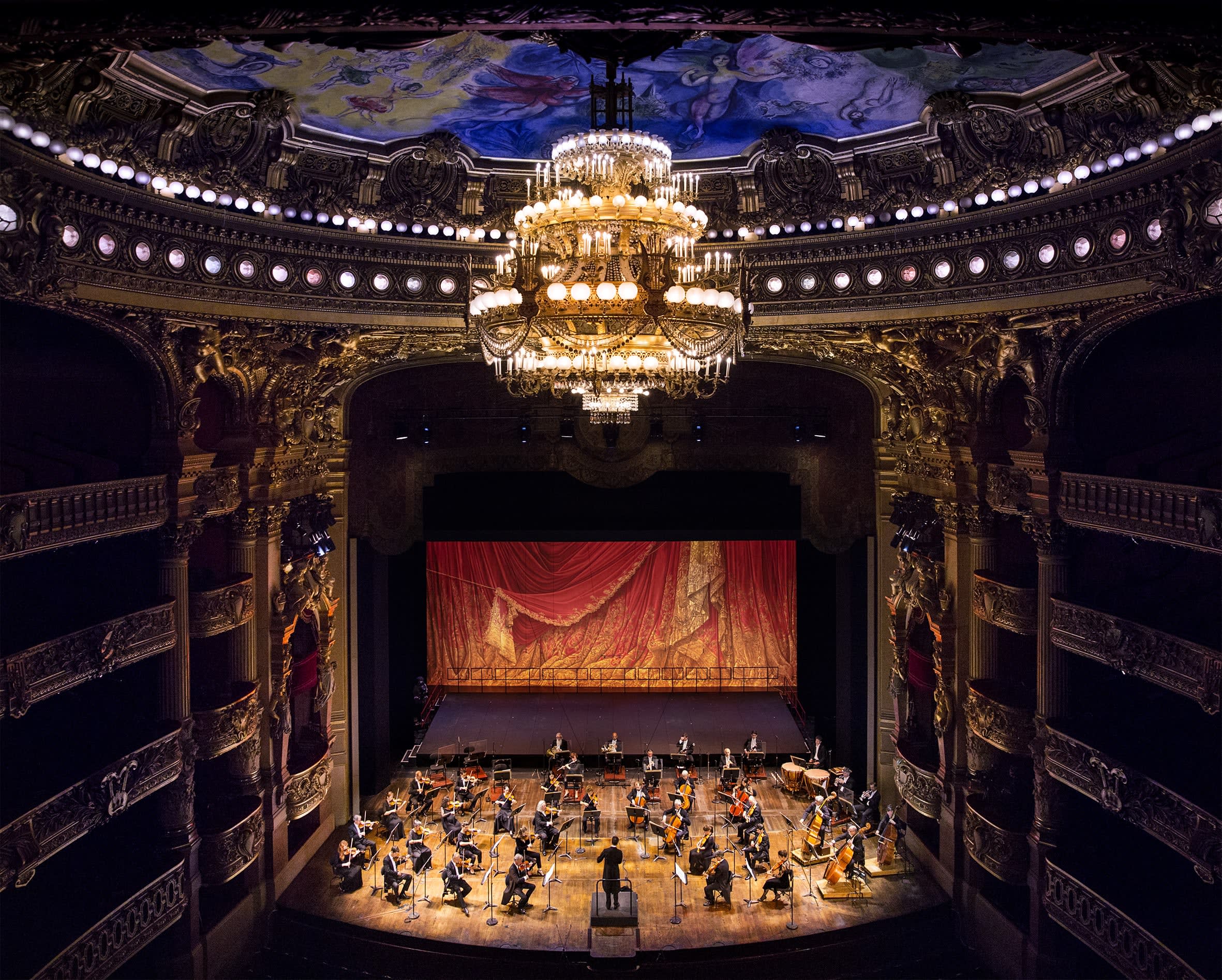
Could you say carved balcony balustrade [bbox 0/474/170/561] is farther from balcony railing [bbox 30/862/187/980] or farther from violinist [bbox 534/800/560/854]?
violinist [bbox 534/800/560/854]

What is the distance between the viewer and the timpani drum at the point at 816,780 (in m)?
14.1

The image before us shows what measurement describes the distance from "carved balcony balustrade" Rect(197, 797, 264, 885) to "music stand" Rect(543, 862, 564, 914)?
3.84 m

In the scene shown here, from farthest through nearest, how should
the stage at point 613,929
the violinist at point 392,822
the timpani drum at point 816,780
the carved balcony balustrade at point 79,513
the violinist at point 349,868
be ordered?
the timpani drum at point 816,780 → the violinist at point 392,822 → the violinist at point 349,868 → the stage at point 613,929 → the carved balcony balustrade at point 79,513

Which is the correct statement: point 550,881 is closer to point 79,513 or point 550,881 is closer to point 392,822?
point 392,822

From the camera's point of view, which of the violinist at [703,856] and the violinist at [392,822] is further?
the violinist at [392,822]

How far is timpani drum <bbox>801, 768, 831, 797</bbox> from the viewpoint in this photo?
46.3 ft

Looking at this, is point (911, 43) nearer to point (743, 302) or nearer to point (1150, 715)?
point (743, 302)

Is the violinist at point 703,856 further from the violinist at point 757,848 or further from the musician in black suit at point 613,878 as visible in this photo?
the musician in black suit at point 613,878

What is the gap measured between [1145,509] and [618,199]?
240 inches

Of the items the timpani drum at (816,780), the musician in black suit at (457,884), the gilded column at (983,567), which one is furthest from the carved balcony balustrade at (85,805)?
the gilded column at (983,567)

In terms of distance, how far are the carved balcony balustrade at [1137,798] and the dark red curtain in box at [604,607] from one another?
9.38m

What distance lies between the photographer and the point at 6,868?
734 cm

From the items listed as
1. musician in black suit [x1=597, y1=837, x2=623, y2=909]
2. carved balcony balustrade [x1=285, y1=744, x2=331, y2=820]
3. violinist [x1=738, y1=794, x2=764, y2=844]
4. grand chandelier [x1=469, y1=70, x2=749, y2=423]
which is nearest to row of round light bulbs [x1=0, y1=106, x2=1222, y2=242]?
grand chandelier [x1=469, y1=70, x2=749, y2=423]

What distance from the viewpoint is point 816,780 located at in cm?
1422
